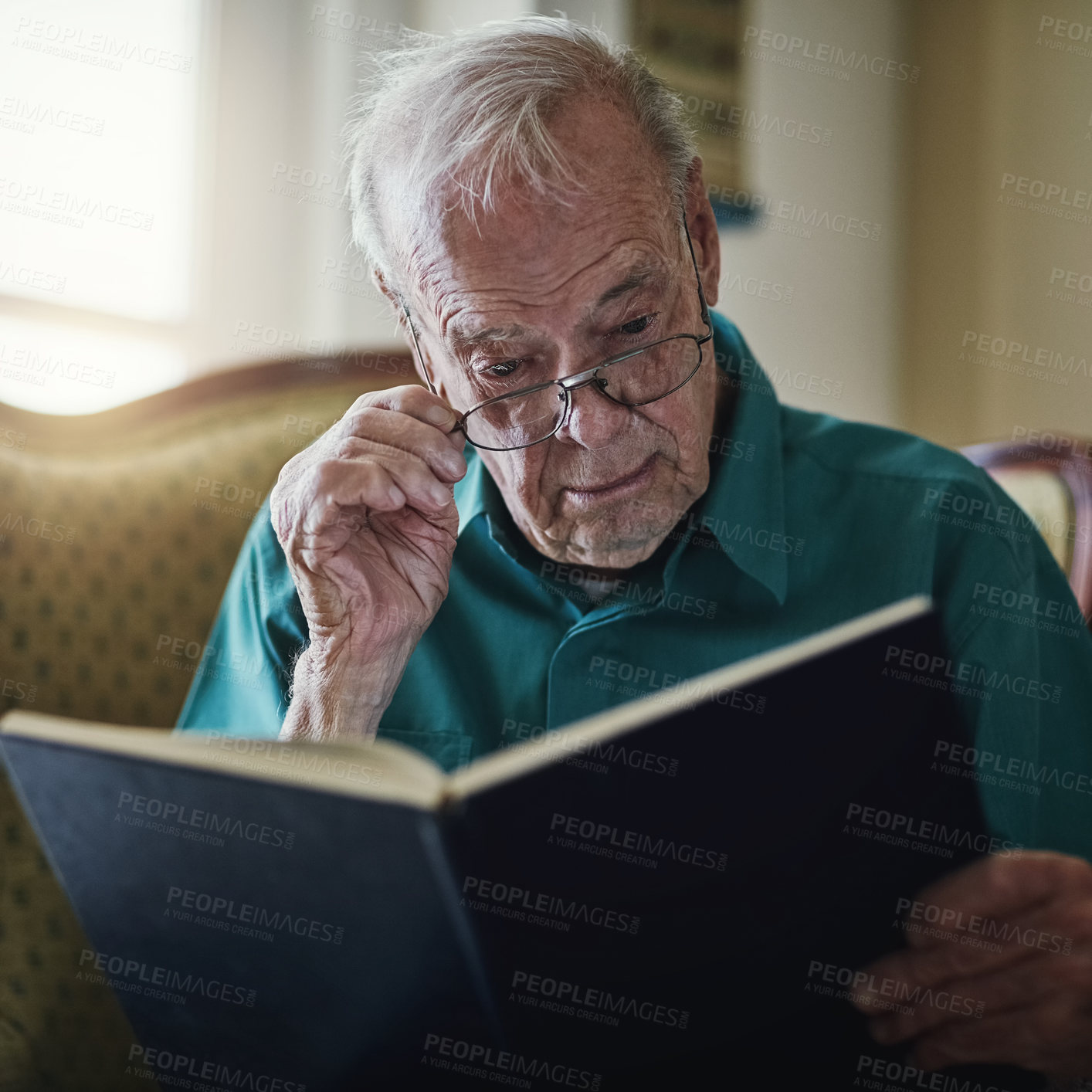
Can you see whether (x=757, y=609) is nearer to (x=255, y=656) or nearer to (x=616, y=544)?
(x=616, y=544)

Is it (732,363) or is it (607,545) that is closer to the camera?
(607,545)

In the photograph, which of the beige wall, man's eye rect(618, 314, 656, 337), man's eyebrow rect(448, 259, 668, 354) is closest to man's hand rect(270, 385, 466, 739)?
man's eyebrow rect(448, 259, 668, 354)

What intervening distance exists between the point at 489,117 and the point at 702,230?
306 mm

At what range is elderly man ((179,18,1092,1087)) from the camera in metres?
1.04

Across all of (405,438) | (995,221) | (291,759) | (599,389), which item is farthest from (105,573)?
(995,221)

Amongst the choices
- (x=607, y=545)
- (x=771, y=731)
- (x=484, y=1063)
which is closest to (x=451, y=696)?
(x=607, y=545)

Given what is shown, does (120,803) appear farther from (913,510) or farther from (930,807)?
(913,510)

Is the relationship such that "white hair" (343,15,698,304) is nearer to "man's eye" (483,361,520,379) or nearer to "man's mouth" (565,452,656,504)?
"man's eye" (483,361,520,379)

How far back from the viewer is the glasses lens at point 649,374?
107cm

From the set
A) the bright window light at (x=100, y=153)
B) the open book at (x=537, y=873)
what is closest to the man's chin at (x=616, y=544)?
the open book at (x=537, y=873)

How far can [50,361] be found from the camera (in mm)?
2549

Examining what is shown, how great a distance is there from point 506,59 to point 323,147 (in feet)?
6.09

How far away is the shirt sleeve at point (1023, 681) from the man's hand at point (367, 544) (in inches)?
23.5

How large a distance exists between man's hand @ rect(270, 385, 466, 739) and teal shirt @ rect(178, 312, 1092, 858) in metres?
0.08
